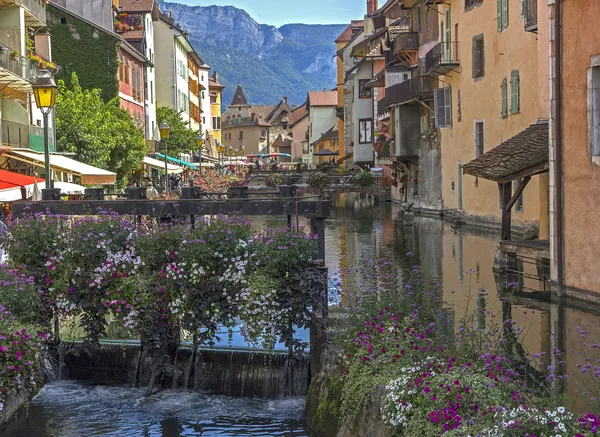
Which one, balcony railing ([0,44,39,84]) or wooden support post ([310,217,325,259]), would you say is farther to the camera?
balcony railing ([0,44,39,84])

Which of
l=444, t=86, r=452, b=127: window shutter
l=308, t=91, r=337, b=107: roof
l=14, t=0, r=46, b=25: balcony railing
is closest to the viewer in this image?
l=14, t=0, r=46, b=25: balcony railing

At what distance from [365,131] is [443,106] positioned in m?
35.8

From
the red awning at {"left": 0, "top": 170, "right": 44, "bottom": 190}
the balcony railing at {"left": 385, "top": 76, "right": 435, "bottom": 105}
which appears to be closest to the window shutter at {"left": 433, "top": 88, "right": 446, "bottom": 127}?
the balcony railing at {"left": 385, "top": 76, "right": 435, "bottom": 105}

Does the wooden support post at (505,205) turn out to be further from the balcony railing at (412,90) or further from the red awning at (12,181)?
the balcony railing at (412,90)

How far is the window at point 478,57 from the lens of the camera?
3672cm

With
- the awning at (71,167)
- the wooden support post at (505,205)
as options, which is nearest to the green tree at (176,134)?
the awning at (71,167)

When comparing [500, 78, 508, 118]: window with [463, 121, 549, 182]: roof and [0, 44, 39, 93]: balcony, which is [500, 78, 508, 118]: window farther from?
[0, 44, 39, 93]: balcony

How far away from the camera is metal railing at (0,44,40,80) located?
3359 centimetres

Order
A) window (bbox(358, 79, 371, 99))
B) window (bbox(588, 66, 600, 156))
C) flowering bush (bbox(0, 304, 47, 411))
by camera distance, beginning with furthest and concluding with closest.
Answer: window (bbox(358, 79, 371, 99))
window (bbox(588, 66, 600, 156))
flowering bush (bbox(0, 304, 47, 411))

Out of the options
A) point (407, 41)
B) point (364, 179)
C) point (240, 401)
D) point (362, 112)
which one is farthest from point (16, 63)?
point (362, 112)

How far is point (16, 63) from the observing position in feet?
115

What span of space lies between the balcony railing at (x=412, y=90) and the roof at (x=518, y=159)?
2446 centimetres

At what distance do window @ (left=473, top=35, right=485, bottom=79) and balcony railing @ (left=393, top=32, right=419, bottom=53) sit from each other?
14.1 m

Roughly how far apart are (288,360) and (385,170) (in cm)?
5994
